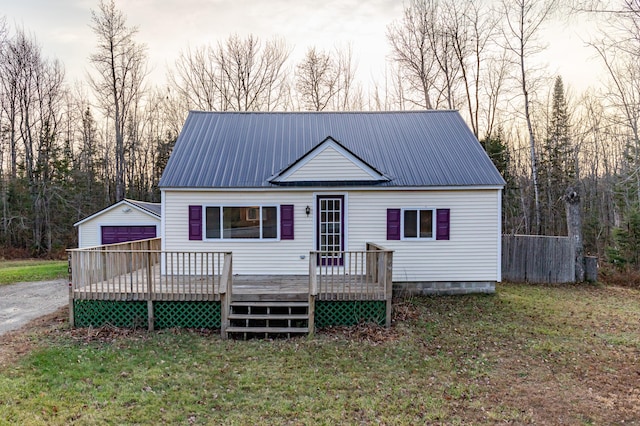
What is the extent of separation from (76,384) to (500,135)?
21.9 metres

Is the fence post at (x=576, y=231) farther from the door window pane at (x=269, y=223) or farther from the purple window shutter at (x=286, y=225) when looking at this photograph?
the door window pane at (x=269, y=223)

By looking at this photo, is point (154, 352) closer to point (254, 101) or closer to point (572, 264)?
point (572, 264)

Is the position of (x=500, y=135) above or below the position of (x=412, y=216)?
above

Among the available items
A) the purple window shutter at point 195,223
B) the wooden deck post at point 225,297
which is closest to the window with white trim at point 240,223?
the purple window shutter at point 195,223

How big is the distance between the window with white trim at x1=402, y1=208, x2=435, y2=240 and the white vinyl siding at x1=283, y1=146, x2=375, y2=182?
1.49 meters

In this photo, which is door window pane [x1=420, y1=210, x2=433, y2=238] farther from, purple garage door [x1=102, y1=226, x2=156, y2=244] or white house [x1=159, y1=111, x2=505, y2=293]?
purple garage door [x1=102, y1=226, x2=156, y2=244]

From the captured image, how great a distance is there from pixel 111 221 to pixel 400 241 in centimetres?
1052

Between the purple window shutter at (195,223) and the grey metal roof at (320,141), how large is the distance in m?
0.65

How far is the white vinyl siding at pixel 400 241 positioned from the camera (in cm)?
984

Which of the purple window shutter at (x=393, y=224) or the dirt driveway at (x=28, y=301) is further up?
the purple window shutter at (x=393, y=224)

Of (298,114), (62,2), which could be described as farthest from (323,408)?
(62,2)

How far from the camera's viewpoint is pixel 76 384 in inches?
199

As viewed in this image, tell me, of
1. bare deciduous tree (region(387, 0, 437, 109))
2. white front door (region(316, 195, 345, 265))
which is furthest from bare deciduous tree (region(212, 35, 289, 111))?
white front door (region(316, 195, 345, 265))

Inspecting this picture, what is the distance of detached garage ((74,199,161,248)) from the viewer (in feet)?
44.1
